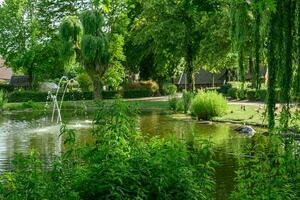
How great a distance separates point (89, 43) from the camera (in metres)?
47.9

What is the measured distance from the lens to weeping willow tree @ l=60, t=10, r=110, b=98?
4825cm

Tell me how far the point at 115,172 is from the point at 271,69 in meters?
3.60

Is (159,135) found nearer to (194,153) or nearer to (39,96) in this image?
(194,153)

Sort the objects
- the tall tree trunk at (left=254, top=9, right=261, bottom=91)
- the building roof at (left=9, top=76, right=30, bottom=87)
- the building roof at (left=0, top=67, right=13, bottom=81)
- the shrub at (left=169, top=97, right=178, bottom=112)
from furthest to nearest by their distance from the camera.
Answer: the building roof at (left=0, top=67, right=13, bottom=81)
the building roof at (left=9, top=76, right=30, bottom=87)
the shrub at (left=169, top=97, right=178, bottom=112)
the tall tree trunk at (left=254, top=9, right=261, bottom=91)

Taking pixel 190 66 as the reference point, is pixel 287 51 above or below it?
below

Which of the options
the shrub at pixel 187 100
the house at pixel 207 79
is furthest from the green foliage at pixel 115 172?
the house at pixel 207 79

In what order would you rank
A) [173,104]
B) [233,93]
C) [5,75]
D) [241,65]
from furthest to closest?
[5,75] < [233,93] < [173,104] < [241,65]

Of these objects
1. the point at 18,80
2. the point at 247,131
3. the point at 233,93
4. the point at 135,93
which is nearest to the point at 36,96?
the point at 135,93

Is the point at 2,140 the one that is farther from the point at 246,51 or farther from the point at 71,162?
the point at 71,162

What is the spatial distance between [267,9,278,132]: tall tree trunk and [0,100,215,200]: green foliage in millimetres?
2021

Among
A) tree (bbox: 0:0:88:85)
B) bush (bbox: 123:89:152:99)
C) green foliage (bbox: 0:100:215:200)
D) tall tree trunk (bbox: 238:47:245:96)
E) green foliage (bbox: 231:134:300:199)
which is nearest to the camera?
green foliage (bbox: 0:100:215:200)

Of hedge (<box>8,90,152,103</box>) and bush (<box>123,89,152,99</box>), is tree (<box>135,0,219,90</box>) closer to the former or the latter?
hedge (<box>8,90,152,103</box>)

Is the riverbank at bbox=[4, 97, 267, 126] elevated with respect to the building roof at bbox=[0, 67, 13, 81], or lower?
lower

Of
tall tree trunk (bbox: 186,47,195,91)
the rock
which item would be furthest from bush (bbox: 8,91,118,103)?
the rock
